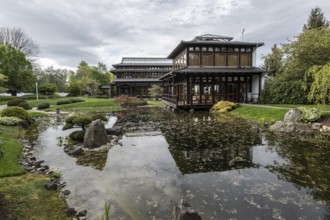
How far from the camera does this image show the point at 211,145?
995 cm

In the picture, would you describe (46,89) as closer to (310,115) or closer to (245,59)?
(245,59)

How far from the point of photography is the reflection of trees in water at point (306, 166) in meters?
5.77

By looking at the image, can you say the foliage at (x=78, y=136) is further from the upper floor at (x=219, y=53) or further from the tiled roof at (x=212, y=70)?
the upper floor at (x=219, y=53)

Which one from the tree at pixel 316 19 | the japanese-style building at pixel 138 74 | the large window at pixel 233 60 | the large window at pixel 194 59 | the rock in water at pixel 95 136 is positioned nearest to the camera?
the rock in water at pixel 95 136

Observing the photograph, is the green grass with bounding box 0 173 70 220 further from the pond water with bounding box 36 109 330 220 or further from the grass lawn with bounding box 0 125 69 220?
the pond water with bounding box 36 109 330 220

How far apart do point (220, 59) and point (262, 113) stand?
10634 millimetres

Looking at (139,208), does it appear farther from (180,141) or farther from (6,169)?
(180,141)

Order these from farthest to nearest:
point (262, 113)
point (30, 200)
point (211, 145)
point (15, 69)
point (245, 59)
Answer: point (15, 69) < point (245, 59) < point (262, 113) < point (211, 145) < point (30, 200)

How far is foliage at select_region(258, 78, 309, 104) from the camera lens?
20.8m

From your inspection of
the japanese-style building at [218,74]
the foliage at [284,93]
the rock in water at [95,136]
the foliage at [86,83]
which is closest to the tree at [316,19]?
the japanese-style building at [218,74]

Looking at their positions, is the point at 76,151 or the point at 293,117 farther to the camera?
the point at 293,117

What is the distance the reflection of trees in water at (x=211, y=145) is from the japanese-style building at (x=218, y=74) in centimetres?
997

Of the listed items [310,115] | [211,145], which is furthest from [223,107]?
[211,145]

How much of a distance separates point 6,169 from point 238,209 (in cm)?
715
